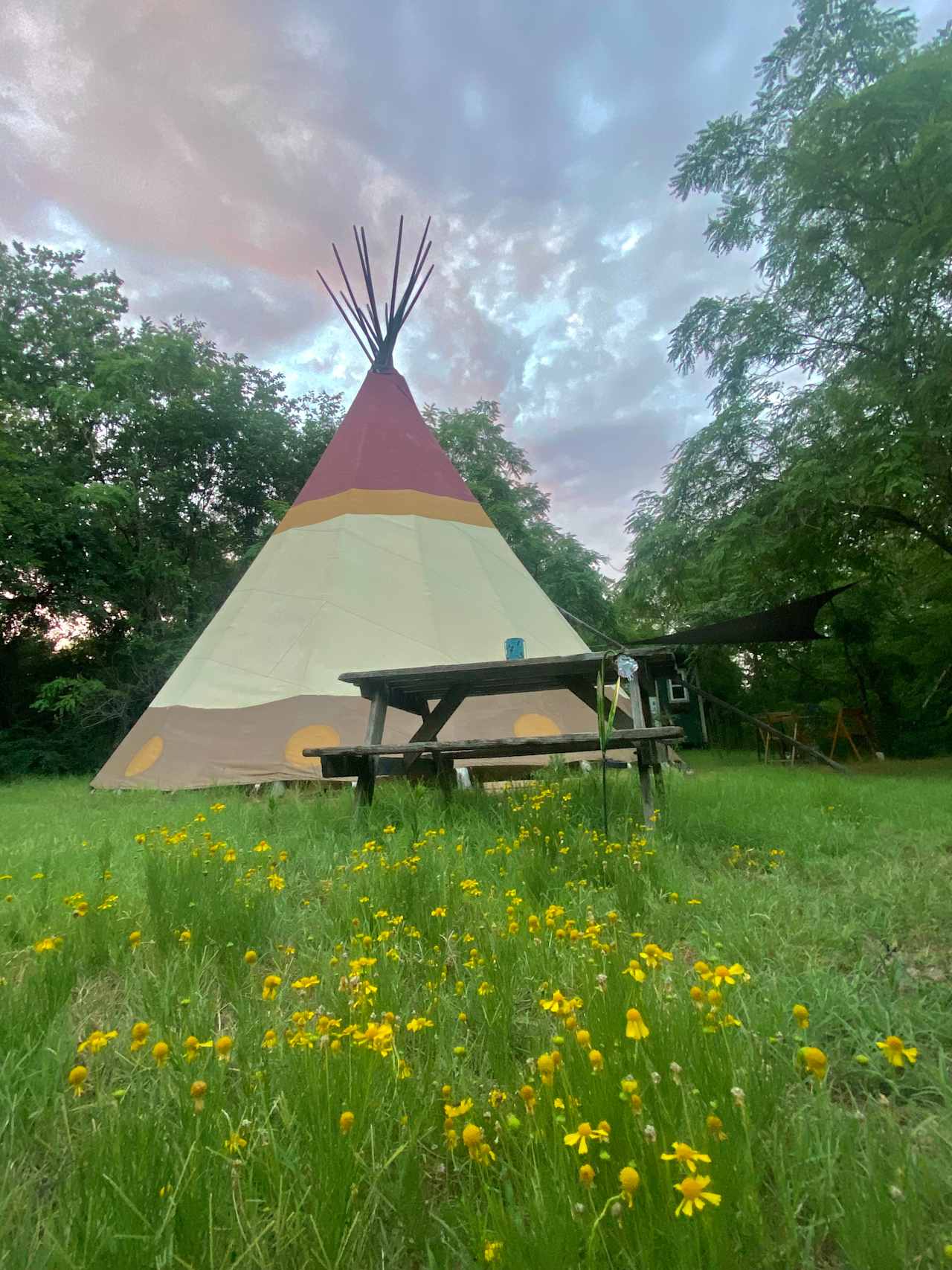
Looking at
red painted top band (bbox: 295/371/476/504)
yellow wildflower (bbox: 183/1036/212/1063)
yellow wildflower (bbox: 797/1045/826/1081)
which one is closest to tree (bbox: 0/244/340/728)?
red painted top band (bbox: 295/371/476/504)

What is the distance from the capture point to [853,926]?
77.7 inches

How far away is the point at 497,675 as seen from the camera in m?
3.76

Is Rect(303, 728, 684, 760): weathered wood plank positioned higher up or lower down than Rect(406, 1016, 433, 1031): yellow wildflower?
higher up

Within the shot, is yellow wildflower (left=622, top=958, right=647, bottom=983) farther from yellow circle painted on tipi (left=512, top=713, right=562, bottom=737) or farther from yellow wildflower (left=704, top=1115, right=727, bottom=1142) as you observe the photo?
yellow circle painted on tipi (left=512, top=713, right=562, bottom=737)

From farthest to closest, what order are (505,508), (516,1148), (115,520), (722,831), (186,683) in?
(505,508) → (115,520) → (186,683) → (722,831) → (516,1148)

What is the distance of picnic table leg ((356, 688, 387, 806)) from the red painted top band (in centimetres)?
487

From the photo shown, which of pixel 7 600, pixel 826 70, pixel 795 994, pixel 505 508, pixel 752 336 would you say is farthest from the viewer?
pixel 505 508

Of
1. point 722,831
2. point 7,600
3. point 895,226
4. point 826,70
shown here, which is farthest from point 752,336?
point 7,600

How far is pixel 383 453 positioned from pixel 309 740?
4.10m

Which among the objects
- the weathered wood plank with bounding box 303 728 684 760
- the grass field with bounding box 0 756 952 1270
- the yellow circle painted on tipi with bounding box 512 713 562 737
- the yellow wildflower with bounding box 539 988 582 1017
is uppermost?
the yellow circle painted on tipi with bounding box 512 713 562 737

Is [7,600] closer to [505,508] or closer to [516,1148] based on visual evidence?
[505,508]

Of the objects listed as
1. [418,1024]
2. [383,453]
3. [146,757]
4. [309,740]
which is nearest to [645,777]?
[418,1024]

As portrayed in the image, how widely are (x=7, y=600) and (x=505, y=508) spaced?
30.0 feet

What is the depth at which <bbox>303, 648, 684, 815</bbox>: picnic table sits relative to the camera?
3.35m
